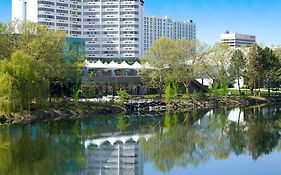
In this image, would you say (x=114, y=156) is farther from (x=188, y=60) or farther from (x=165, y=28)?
(x=165, y=28)

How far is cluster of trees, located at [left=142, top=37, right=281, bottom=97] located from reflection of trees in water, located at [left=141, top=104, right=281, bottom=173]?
17984mm

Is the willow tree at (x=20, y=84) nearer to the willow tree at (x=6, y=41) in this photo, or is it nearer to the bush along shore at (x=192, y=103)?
the willow tree at (x=6, y=41)

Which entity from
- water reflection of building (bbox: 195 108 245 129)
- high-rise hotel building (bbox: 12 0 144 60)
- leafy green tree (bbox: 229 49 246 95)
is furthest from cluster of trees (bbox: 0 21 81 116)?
high-rise hotel building (bbox: 12 0 144 60)

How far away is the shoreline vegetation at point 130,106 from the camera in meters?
42.7

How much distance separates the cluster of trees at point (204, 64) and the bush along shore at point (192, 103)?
75.1 inches

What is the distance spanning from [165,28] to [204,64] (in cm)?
10694

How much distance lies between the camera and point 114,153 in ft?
89.0

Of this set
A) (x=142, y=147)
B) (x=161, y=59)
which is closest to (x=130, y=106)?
(x=161, y=59)

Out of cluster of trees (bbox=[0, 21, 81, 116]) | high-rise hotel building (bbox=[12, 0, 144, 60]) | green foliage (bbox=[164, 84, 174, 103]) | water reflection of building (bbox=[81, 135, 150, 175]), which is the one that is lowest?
water reflection of building (bbox=[81, 135, 150, 175])

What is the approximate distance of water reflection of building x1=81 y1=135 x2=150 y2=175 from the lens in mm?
22328

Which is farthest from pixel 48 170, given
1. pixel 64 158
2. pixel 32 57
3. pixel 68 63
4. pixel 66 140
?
pixel 68 63

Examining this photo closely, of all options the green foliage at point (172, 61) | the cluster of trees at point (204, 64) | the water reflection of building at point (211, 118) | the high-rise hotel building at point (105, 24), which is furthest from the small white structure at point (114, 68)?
the high-rise hotel building at point (105, 24)

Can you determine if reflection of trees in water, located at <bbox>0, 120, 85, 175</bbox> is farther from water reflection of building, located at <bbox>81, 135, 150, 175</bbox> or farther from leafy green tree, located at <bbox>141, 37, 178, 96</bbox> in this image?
leafy green tree, located at <bbox>141, 37, 178, 96</bbox>

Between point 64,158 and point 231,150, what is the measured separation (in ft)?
31.9
